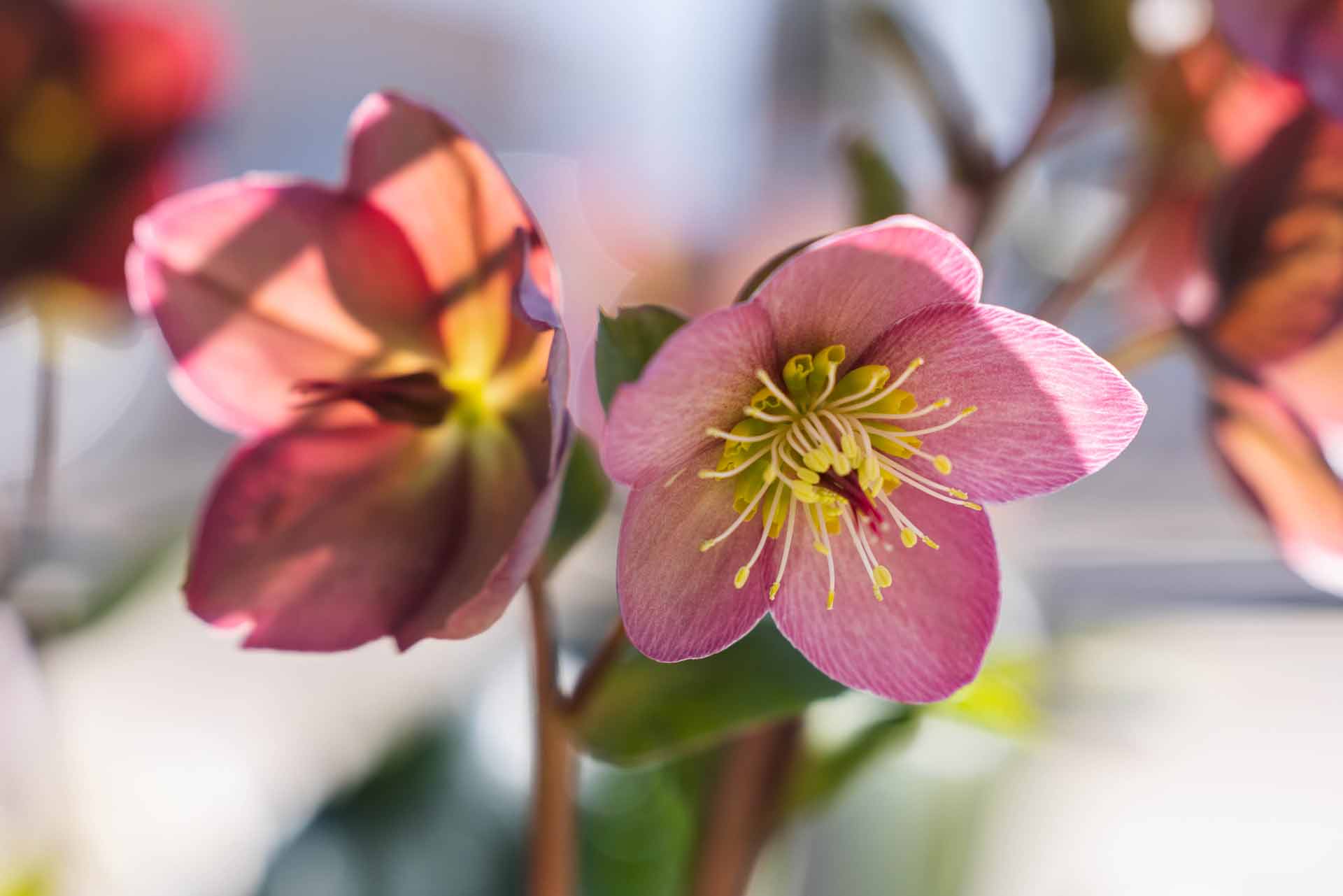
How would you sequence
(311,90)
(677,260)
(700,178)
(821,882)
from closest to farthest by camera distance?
(821,882)
(677,260)
(311,90)
(700,178)

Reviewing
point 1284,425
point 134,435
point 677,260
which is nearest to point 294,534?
point 1284,425

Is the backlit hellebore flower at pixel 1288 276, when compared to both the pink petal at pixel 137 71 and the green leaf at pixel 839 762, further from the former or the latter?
the pink petal at pixel 137 71

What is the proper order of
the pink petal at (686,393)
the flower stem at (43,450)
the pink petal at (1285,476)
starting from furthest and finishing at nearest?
the flower stem at (43,450), the pink petal at (1285,476), the pink petal at (686,393)

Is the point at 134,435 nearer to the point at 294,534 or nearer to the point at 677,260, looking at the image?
the point at 677,260

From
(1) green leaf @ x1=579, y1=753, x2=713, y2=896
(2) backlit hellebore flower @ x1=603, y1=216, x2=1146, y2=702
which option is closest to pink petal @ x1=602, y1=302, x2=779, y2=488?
(2) backlit hellebore flower @ x1=603, y1=216, x2=1146, y2=702

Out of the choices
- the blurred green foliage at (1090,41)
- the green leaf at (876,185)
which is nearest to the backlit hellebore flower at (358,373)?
the green leaf at (876,185)

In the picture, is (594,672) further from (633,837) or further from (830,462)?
(633,837)
